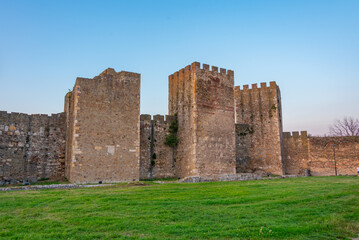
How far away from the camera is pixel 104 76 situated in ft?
66.5

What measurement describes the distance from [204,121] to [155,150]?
14.5 ft

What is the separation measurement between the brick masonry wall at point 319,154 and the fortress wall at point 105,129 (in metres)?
15.4

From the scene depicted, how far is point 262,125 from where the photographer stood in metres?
28.0

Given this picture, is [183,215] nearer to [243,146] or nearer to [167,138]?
[167,138]

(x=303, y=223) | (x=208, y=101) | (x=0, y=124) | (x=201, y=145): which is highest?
(x=208, y=101)

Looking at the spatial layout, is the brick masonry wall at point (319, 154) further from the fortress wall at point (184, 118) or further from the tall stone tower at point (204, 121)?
the fortress wall at point (184, 118)

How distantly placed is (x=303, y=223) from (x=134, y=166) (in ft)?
44.1

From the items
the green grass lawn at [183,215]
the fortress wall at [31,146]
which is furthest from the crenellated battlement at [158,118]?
the green grass lawn at [183,215]

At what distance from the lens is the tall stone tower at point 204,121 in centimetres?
2192

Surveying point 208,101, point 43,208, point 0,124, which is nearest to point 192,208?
point 43,208

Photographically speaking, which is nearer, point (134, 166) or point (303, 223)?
point (303, 223)

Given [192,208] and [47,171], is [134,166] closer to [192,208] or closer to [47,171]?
[47,171]

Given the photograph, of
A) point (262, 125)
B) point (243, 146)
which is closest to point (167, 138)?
point (243, 146)

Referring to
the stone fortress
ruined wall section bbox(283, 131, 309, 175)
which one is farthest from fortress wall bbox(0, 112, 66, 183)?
ruined wall section bbox(283, 131, 309, 175)
